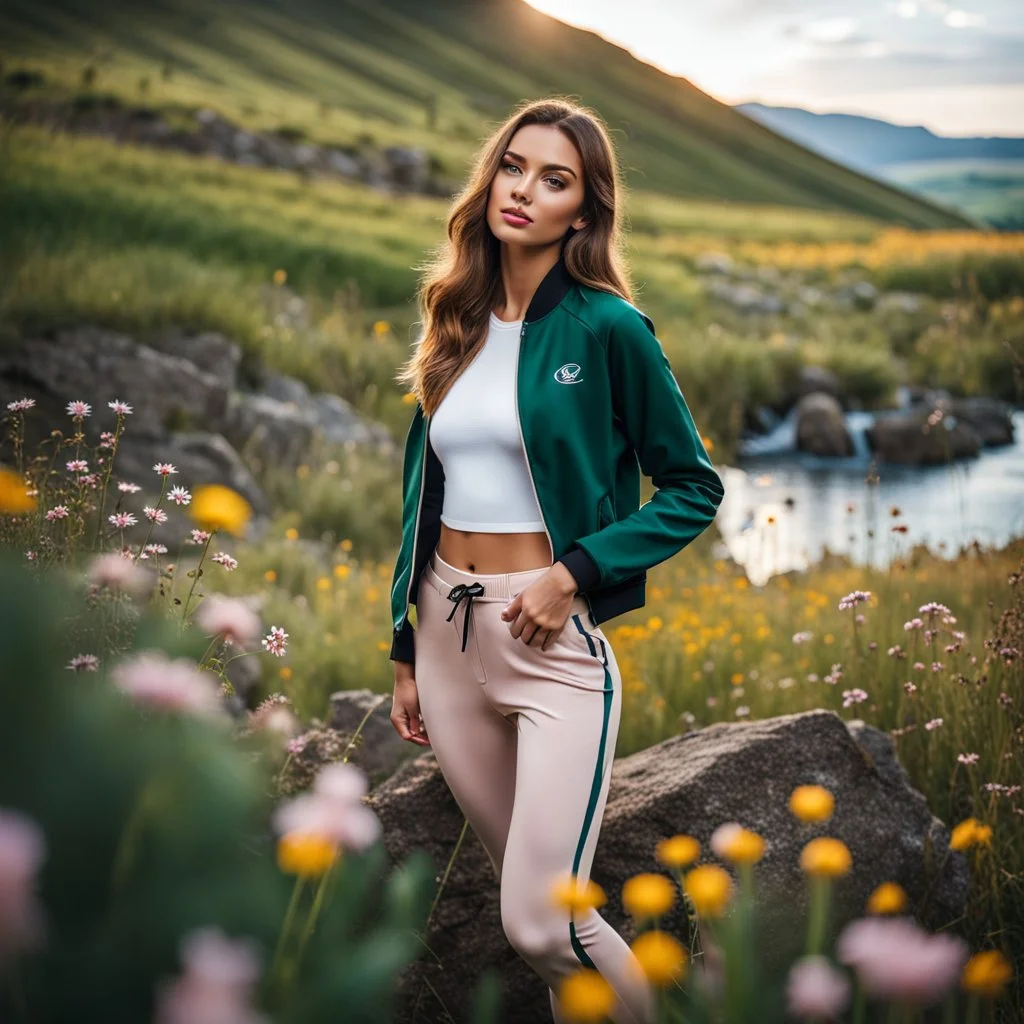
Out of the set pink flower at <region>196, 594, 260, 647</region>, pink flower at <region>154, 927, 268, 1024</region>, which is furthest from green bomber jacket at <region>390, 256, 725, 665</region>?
pink flower at <region>154, 927, 268, 1024</region>

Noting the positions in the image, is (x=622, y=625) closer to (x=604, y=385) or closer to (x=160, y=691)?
(x=604, y=385)

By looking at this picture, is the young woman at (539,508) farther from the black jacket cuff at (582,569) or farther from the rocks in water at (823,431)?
the rocks in water at (823,431)

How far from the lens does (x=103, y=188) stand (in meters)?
14.9

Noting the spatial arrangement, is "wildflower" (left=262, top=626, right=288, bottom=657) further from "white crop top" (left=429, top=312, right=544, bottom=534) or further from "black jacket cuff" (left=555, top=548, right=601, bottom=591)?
"black jacket cuff" (left=555, top=548, right=601, bottom=591)

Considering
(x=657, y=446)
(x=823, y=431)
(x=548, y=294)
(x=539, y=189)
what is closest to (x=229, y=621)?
(x=657, y=446)

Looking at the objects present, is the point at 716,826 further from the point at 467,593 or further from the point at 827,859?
the point at 827,859

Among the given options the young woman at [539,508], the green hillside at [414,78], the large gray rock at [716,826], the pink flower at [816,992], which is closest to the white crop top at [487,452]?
the young woman at [539,508]

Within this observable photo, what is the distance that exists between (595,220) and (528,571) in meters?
0.94

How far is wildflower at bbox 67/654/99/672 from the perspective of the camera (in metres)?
1.25

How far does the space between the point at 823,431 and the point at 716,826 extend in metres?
11.5

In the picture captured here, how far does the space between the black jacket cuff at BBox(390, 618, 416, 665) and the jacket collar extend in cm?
89

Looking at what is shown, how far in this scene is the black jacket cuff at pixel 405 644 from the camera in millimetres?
2816

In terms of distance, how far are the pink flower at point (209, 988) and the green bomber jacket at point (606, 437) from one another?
1.61 meters

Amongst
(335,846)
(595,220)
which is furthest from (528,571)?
(335,846)
